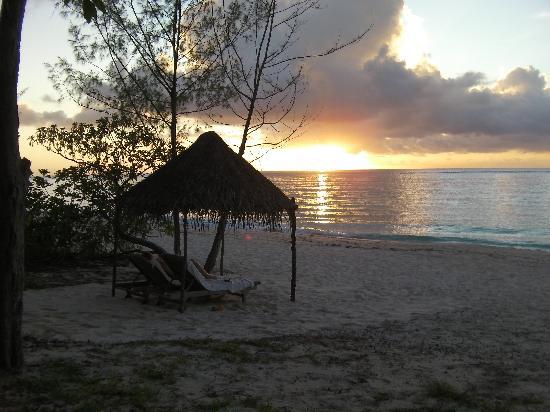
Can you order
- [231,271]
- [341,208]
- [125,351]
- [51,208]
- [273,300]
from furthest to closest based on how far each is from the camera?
[341,208]
[231,271]
[51,208]
[273,300]
[125,351]

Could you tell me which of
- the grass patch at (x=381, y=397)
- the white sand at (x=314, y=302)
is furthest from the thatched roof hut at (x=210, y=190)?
the grass patch at (x=381, y=397)

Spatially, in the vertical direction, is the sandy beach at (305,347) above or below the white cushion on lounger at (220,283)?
below

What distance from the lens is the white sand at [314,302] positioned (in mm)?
7633

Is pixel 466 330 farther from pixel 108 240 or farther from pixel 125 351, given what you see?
pixel 108 240

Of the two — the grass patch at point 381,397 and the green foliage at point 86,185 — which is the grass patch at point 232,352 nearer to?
the grass patch at point 381,397

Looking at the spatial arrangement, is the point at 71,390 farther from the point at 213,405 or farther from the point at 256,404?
the point at 256,404

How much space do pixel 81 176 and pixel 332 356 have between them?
887 cm

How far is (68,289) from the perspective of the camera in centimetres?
1032

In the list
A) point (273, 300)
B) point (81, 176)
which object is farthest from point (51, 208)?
point (273, 300)

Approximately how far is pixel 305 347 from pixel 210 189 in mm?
2997

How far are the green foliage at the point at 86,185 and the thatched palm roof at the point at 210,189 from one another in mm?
4137

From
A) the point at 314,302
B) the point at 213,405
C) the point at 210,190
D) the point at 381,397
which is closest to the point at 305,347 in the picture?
the point at 381,397

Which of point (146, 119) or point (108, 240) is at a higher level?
point (146, 119)

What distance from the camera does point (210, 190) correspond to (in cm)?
847
